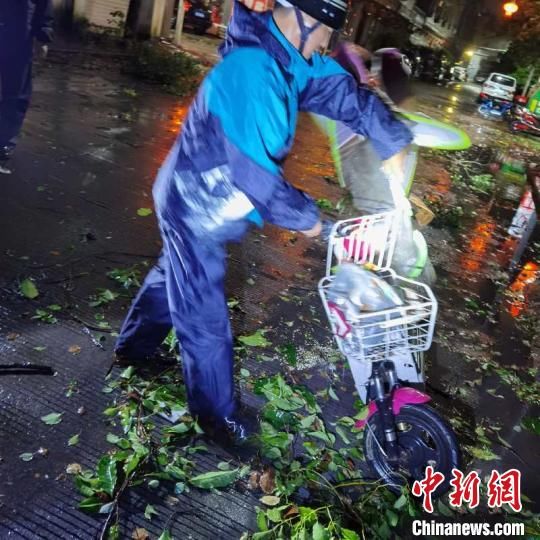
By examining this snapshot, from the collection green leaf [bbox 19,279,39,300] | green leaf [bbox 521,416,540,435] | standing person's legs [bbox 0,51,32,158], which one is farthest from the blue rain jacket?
standing person's legs [bbox 0,51,32,158]

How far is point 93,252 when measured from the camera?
4445 millimetres

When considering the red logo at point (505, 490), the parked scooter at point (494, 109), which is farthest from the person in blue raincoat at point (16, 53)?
the parked scooter at point (494, 109)

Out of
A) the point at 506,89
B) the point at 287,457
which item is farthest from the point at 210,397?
the point at 506,89

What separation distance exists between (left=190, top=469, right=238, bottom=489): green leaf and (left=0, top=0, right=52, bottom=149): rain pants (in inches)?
191

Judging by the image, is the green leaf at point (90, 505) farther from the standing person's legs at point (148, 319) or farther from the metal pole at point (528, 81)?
the metal pole at point (528, 81)

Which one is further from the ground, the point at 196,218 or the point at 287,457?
the point at 196,218

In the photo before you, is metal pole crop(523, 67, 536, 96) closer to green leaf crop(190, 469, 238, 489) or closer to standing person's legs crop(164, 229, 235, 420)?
standing person's legs crop(164, 229, 235, 420)

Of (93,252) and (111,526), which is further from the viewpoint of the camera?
(93,252)

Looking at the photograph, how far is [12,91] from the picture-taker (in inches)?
221

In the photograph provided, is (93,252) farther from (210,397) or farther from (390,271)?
(390,271)

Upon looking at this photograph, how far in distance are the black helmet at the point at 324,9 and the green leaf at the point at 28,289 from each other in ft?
9.21

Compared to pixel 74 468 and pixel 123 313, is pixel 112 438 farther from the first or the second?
pixel 123 313

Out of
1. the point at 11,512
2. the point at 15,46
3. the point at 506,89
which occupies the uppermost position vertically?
the point at 506,89

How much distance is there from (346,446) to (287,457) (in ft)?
1.42
